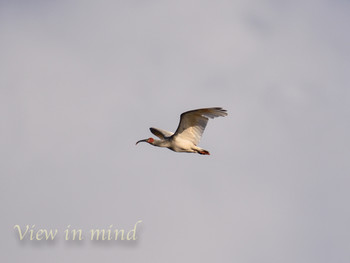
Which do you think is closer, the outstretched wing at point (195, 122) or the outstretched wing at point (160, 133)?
the outstretched wing at point (195, 122)

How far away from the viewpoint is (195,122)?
114ft

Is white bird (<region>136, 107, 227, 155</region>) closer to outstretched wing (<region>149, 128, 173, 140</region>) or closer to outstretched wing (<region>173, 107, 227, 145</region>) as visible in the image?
outstretched wing (<region>173, 107, 227, 145</region>)

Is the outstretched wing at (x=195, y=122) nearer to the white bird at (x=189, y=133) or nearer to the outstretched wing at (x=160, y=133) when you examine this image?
the white bird at (x=189, y=133)

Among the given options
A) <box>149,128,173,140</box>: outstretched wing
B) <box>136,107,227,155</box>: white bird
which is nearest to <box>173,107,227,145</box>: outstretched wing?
<box>136,107,227,155</box>: white bird

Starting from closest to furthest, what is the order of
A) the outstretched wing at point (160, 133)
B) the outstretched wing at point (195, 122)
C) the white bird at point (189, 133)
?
1. the outstretched wing at point (195, 122)
2. the white bird at point (189, 133)
3. the outstretched wing at point (160, 133)

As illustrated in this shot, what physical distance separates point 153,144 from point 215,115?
162 inches

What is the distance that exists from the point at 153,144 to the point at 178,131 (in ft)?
6.63

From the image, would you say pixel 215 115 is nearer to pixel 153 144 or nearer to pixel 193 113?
pixel 193 113

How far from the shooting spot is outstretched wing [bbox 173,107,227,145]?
111ft

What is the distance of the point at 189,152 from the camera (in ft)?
118

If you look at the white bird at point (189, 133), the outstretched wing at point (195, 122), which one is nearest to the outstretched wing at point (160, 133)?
the white bird at point (189, 133)

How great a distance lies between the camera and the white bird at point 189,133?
3403 centimetres

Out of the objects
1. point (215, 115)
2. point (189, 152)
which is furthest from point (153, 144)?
point (215, 115)

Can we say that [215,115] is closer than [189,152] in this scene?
Yes
